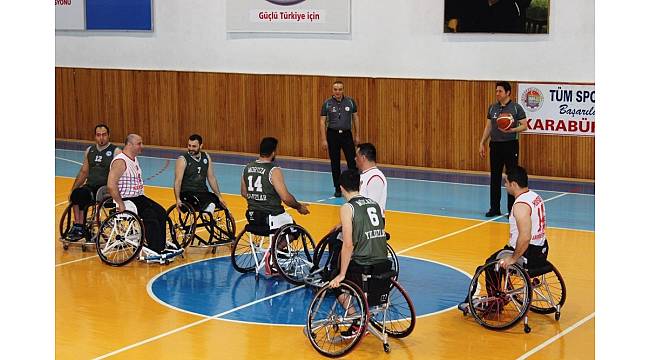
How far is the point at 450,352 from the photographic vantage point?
28.3ft

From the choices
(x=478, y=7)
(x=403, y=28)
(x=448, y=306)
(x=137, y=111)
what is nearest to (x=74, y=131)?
(x=137, y=111)

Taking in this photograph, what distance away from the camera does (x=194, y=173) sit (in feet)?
41.1

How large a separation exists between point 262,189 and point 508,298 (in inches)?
124

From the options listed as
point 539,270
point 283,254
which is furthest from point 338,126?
point 539,270

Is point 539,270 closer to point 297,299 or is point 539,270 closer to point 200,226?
point 297,299

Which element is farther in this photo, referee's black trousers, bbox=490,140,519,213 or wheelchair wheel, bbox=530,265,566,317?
referee's black trousers, bbox=490,140,519,213

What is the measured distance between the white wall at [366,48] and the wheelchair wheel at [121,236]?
941 cm

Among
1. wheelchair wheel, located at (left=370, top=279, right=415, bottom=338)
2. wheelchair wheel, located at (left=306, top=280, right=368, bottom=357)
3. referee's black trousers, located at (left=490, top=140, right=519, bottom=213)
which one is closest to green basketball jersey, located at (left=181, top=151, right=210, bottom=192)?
wheelchair wheel, located at (left=370, top=279, right=415, bottom=338)

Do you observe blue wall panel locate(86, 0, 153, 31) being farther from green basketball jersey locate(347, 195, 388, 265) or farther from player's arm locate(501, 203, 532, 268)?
player's arm locate(501, 203, 532, 268)

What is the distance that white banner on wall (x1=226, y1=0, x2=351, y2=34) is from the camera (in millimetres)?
21000

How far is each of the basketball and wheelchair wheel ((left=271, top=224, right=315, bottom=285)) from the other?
456 cm
